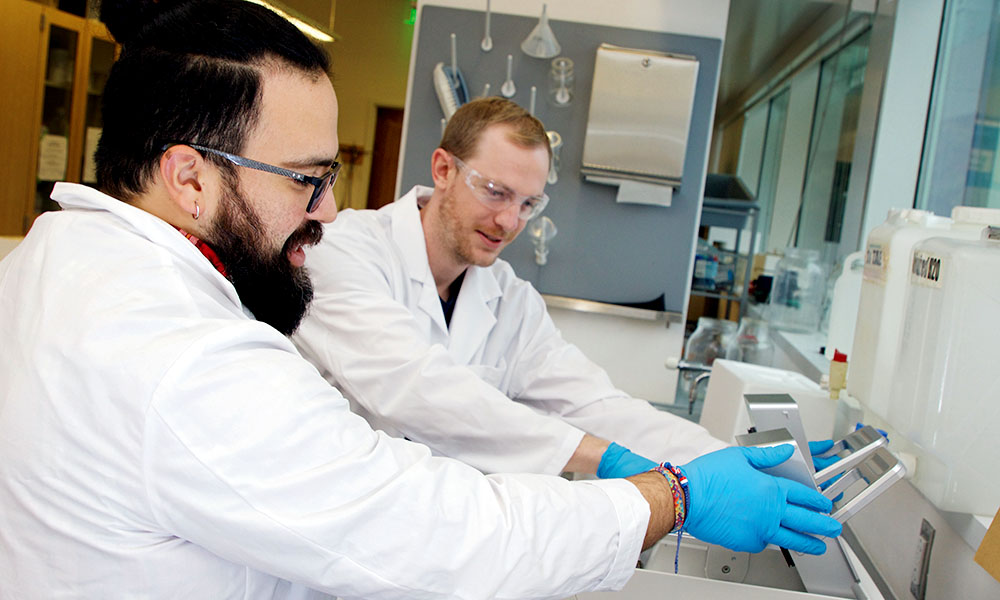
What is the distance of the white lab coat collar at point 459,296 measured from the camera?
5.37 ft

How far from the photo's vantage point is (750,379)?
1530mm

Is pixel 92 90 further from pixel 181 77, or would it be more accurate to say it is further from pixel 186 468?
pixel 186 468

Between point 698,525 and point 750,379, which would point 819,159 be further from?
point 698,525

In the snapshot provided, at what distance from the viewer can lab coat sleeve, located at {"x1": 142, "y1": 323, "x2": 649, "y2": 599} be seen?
68 centimetres

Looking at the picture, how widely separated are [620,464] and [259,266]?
62 cm

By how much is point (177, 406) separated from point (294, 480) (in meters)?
0.12

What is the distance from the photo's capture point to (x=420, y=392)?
1.26 metres

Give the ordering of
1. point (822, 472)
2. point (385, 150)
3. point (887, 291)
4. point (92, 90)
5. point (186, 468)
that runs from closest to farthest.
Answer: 1. point (186, 468)
2. point (822, 472)
3. point (887, 291)
4. point (92, 90)
5. point (385, 150)

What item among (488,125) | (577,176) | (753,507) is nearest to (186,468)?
(753,507)

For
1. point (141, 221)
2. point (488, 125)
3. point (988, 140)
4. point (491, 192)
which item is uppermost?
point (988, 140)

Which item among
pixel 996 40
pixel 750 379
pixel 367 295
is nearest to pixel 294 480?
pixel 367 295

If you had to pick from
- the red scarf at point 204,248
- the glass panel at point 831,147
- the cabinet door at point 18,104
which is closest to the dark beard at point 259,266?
the red scarf at point 204,248

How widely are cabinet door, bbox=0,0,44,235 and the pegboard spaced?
9.13 ft

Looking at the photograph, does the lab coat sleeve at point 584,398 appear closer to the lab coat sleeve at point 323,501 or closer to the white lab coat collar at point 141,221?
the lab coat sleeve at point 323,501
